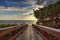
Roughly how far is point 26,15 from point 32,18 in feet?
7.55

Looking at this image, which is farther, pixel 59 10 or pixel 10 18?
pixel 10 18

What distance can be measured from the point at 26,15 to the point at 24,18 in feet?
4.13

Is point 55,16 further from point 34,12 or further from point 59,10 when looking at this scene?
point 34,12

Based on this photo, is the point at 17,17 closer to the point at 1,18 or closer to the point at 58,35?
the point at 1,18

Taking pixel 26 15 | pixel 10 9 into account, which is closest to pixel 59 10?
pixel 26 15

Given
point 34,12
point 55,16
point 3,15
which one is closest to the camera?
point 55,16

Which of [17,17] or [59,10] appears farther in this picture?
[17,17]

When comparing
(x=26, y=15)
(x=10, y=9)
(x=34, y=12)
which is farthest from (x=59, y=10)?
(x=10, y=9)

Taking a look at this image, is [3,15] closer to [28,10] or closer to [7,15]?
[7,15]

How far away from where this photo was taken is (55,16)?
29.5m

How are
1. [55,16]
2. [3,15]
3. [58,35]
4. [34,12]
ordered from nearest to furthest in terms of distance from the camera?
1. [58,35]
2. [55,16]
3. [34,12]
4. [3,15]

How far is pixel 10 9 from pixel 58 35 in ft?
239

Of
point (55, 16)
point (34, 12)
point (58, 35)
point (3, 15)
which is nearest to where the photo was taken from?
point (58, 35)

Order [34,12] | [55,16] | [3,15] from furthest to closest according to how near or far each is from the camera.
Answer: [3,15] → [34,12] → [55,16]
